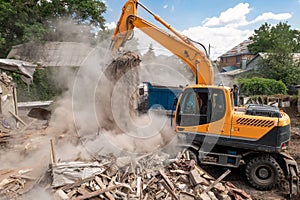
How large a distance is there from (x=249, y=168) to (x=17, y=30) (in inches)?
663

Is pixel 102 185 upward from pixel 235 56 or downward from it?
downward

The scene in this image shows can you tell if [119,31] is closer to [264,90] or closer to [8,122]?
[8,122]

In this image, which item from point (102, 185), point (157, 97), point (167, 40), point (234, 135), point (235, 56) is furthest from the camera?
point (235, 56)

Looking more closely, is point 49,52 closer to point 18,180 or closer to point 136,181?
point 18,180

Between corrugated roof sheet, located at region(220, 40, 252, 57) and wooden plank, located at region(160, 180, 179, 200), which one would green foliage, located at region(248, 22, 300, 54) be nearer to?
corrugated roof sheet, located at region(220, 40, 252, 57)

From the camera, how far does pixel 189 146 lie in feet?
17.0

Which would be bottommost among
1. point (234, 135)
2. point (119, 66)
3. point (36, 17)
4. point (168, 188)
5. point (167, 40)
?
point (168, 188)

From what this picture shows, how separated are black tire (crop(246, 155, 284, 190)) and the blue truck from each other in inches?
156

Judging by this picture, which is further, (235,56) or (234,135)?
(235,56)

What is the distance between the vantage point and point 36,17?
51.4ft

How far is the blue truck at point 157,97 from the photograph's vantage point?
8477 mm

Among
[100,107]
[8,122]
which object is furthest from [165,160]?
[8,122]

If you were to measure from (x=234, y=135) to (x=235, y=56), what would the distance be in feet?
97.2

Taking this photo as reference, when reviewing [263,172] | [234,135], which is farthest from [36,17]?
[263,172]
